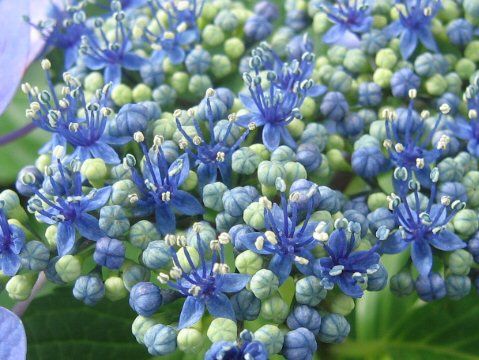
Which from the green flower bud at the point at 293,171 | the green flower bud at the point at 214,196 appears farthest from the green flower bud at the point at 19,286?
the green flower bud at the point at 293,171

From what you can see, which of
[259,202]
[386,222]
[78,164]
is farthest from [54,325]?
[386,222]

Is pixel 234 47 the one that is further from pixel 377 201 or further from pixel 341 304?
pixel 341 304

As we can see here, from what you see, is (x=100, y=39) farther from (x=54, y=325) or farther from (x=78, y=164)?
(x=54, y=325)

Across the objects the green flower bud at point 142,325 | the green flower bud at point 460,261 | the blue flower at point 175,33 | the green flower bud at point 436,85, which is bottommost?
the green flower bud at point 460,261

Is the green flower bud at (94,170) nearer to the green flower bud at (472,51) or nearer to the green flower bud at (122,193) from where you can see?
the green flower bud at (122,193)

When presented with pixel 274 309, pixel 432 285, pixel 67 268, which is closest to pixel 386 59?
pixel 432 285

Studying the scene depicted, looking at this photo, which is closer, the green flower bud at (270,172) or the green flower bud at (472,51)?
the green flower bud at (270,172)
